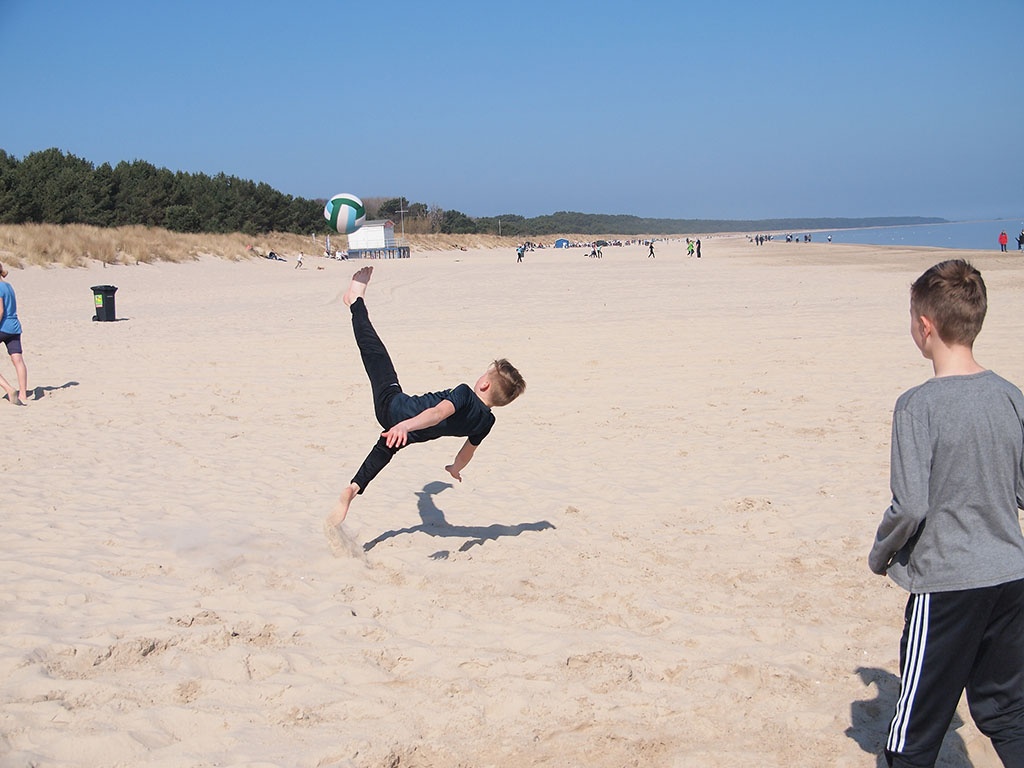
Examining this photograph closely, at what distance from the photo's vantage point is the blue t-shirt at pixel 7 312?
1050cm

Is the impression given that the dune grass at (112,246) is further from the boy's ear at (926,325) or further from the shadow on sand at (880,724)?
the boy's ear at (926,325)

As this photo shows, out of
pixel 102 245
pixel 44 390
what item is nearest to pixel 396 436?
pixel 44 390

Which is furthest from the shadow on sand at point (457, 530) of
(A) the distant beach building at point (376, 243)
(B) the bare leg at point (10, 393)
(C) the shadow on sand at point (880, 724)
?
(A) the distant beach building at point (376, 243)

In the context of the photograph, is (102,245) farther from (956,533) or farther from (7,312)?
(956,533)

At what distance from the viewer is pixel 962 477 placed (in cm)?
259

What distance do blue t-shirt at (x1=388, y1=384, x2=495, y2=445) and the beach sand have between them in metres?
0.84

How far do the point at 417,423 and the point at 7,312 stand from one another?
8.04m

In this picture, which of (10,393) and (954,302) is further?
(10,393)

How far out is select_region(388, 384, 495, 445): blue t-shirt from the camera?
204 inches

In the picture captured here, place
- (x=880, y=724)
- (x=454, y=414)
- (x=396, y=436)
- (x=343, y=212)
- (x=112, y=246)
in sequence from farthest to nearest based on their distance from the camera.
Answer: (x=112, y=246) → (x=343, y=212) → (x=454, y=414) → (x=396, y=436) → (x=880, y=724)

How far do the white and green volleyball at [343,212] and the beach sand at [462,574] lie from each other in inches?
84.7

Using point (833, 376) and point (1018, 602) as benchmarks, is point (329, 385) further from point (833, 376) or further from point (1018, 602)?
point (1018, 602)

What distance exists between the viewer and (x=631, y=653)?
406 cm

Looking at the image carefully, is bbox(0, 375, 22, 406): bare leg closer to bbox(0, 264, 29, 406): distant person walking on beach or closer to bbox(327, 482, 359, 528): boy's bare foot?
bbox(0, 264, 29, 406): distant person walking on beach
